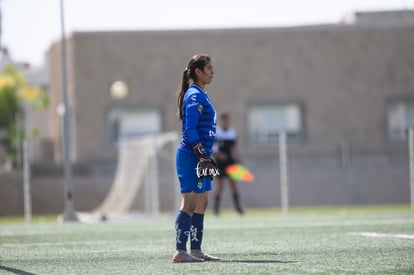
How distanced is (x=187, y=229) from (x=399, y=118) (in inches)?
1187

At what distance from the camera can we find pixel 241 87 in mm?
39781

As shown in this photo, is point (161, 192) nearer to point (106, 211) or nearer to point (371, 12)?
point (106, 211)

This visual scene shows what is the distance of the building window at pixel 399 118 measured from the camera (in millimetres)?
39656

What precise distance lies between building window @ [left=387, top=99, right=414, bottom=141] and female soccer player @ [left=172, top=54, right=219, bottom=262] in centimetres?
2973

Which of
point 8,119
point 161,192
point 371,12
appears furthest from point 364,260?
point 8,119

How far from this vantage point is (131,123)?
39.2 m

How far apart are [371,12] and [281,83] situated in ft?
19.6

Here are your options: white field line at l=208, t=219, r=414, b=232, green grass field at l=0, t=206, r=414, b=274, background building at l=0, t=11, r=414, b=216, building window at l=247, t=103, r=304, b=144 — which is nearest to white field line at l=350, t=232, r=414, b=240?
green grass field at l=0, t=206, r=414, b=274

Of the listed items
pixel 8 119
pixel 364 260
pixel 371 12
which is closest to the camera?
pixel 364 260

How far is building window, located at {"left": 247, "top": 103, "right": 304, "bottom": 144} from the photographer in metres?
39.6

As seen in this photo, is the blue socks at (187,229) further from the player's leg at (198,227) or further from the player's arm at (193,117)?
the player's arm at (193,117)

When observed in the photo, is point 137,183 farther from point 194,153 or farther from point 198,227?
point 194,153

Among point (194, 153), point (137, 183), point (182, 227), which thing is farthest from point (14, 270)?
point (137, 183)

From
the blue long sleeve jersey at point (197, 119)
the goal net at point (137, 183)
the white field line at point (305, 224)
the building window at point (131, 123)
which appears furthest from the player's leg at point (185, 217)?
the building window at point (131, 123)
